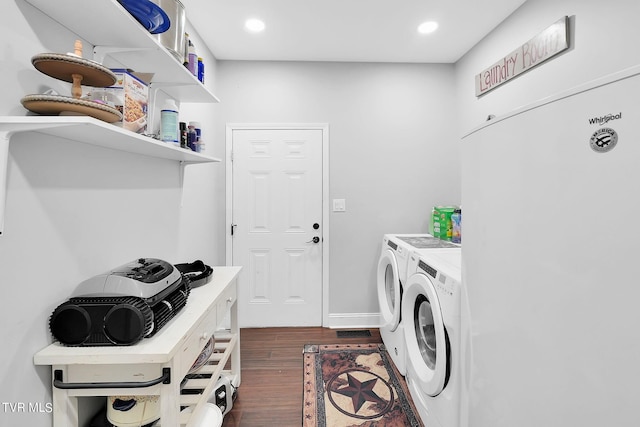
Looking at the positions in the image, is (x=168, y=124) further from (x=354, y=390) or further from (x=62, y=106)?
(x=354, y=390)

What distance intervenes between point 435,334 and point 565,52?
5.48 feet

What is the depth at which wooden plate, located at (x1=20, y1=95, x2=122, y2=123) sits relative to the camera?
77 cm

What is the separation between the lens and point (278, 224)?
9.04 ft

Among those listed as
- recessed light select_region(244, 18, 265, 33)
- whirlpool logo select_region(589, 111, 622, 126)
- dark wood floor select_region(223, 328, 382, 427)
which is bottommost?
dark wood floor select_region(223, 328, 382, 427)

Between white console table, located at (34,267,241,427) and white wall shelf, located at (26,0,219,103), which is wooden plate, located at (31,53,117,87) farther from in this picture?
white console table, located at (34,267,241,427)

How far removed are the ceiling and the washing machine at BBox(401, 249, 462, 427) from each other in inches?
63.5

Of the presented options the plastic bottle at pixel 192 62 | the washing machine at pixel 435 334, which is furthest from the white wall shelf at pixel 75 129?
the washing machine at pixel 435 334

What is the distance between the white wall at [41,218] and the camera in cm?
83

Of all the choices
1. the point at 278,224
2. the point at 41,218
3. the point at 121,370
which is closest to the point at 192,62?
the point at 41,218

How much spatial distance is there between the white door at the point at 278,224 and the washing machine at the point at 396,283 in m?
0.65

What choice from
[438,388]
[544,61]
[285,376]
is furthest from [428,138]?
[285,376]

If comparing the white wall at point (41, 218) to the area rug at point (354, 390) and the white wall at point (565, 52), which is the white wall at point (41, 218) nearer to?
the area rug at point (354, 390)

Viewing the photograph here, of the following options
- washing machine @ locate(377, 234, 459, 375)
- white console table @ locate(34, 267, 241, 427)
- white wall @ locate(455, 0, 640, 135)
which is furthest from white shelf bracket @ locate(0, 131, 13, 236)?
white wall @ locate(455, 0, 640, 135)

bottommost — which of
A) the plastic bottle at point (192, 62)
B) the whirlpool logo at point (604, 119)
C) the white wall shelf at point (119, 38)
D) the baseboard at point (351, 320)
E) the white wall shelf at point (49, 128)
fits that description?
the baseboard at point (351, 320)
